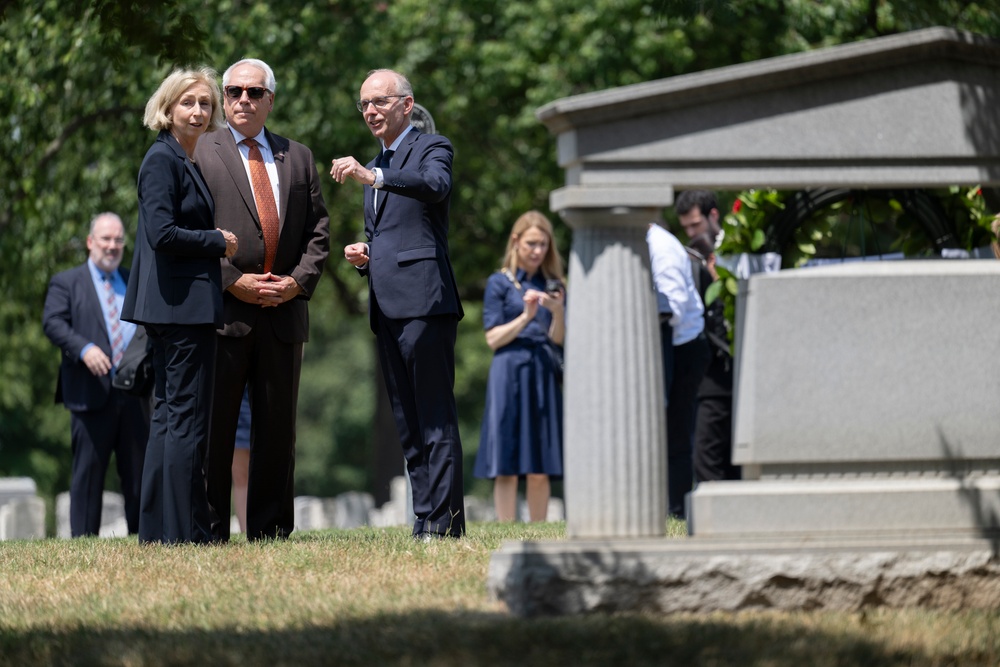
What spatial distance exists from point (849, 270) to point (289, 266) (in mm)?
3214

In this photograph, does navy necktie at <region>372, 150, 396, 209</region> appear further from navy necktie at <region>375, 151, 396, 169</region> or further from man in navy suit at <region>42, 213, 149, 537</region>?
man in navy suit at <region>42, 213, 149, 537</region>

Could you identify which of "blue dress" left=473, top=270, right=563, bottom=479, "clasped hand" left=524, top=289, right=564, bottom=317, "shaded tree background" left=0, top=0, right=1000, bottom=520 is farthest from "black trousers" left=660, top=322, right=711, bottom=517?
"shaded tree background" left=0, top=0, right=1000, bottom=520

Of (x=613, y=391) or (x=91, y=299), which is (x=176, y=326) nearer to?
(x=613, y=391)

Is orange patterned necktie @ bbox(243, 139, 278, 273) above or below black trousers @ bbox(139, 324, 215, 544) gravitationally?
above

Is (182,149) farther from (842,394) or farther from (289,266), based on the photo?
(842,394)

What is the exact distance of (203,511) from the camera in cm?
758

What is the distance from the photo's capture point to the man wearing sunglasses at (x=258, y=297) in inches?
309

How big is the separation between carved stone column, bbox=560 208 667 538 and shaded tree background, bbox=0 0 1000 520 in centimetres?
897

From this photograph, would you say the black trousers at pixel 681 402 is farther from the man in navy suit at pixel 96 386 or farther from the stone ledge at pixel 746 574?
the stone ledge at pixel 746 574

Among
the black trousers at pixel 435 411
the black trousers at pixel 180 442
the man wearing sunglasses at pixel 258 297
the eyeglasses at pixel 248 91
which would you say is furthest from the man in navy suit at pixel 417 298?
the black trousers at pixel 180 442

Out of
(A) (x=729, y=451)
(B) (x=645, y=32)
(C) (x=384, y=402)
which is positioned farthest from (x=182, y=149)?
(C) (x=384, y=402)

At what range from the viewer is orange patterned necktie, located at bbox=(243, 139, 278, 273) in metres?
7.91

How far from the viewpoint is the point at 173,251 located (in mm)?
7434

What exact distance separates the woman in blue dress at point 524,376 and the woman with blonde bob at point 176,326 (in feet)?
11.4
